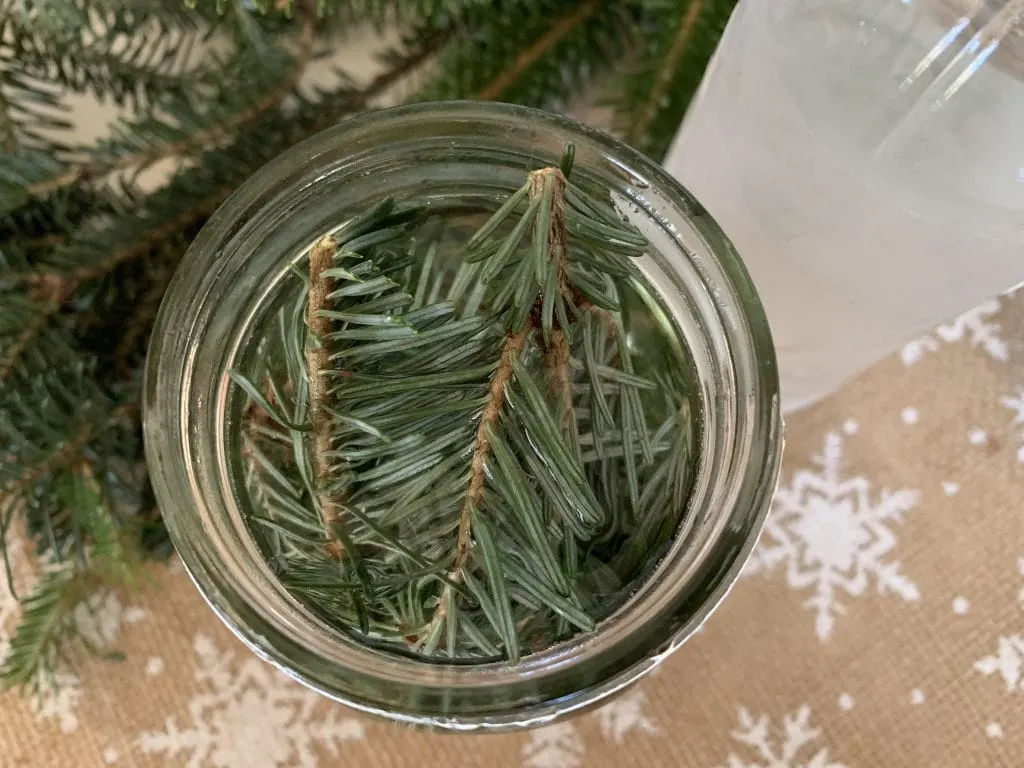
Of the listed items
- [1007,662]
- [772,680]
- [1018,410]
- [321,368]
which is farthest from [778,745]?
[321,368]

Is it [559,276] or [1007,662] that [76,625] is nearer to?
[559,276]

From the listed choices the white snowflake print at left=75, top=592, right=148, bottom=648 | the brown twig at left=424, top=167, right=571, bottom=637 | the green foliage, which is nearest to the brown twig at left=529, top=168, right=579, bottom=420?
the brown twig at left=424, top=167, right=571, bottom=637

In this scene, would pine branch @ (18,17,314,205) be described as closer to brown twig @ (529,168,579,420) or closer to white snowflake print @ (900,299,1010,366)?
brown twig @ (529,168,579,420)

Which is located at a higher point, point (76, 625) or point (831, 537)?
point (831, 537)

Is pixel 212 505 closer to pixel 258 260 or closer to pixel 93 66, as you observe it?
pixel 258 260

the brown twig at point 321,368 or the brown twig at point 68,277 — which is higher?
the brown twig at point 321,368

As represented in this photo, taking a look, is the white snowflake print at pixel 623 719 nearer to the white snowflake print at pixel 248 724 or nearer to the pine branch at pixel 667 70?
the white snowflake print at pixel 248 724

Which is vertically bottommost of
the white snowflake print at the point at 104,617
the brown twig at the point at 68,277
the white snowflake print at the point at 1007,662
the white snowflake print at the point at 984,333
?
the white snowflake print at the point at 104,617

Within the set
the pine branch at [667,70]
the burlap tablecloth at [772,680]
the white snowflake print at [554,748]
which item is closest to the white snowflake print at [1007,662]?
the burlap tablecloth at [772,680]
